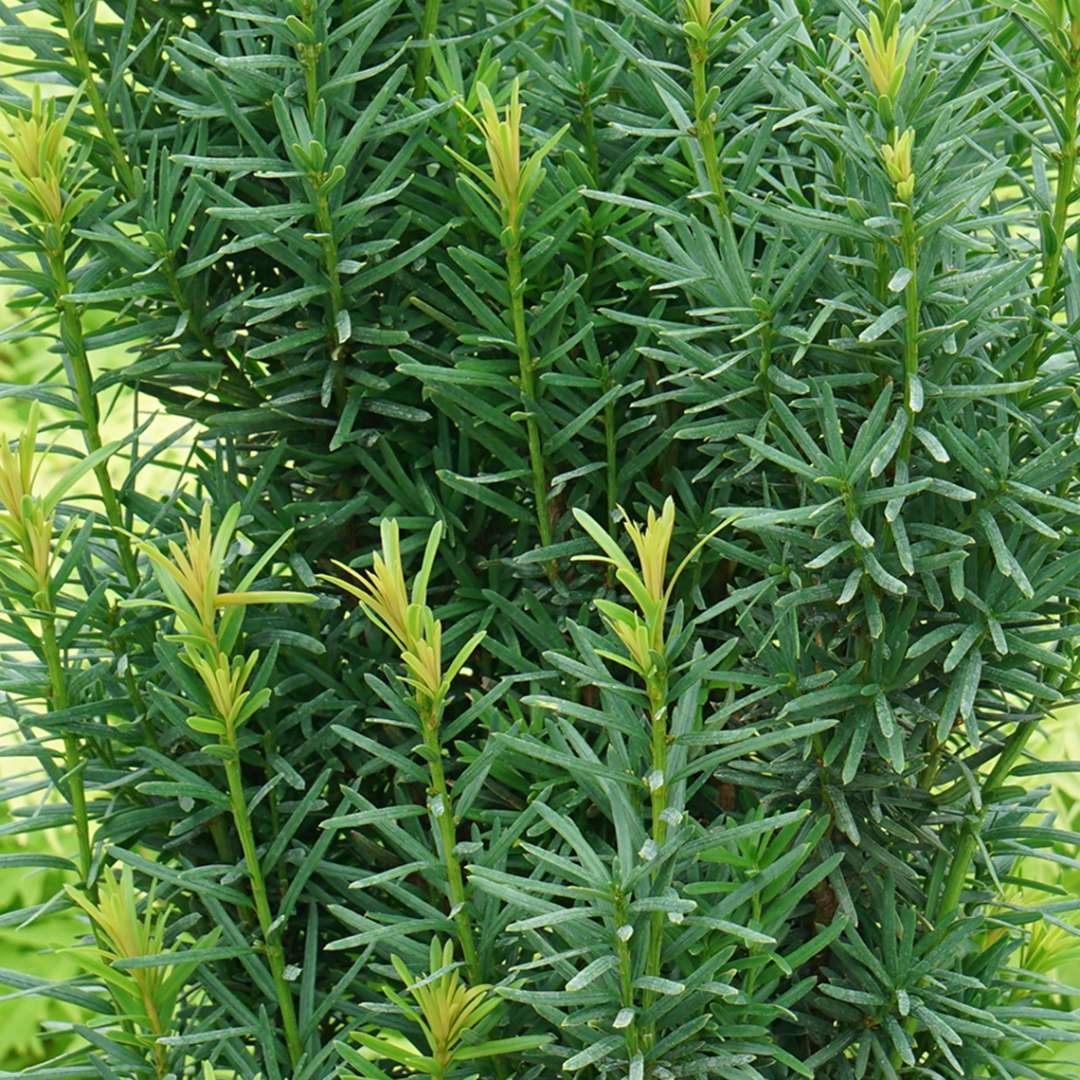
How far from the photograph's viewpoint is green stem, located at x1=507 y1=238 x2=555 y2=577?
755 mm

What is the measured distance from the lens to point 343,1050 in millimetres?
687

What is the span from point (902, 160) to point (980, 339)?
118 millimetres

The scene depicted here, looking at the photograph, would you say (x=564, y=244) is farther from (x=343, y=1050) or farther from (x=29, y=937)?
(x=29, y=937)

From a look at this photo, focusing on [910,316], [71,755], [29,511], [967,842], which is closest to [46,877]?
[71,755]

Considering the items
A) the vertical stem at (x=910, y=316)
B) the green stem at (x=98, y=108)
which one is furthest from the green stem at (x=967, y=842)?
the green stem at (x=98, y=108)

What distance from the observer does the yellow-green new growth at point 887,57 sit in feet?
2.18

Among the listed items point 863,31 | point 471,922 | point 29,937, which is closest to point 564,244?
point 863,31

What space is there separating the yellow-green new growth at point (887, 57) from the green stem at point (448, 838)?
1.17 ft

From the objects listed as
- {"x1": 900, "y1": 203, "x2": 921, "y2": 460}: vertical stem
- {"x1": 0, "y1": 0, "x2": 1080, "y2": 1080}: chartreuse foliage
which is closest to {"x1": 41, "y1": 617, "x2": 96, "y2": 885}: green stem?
{"x1": 0, "y1": 0, "x2": 1080, "y2": 1080}: chartreuse foliage

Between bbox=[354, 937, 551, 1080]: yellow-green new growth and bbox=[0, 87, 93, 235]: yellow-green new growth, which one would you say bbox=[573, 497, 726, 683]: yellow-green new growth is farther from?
bbox=[0, 87, 93, 235]: yellow-green new growth

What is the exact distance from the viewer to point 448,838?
0.70 meters

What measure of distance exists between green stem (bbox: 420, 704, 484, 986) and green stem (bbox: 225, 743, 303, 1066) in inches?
4.0

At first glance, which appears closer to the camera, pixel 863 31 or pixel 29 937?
pixel 863 31

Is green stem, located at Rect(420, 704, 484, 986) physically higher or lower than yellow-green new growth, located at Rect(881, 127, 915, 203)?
lower
